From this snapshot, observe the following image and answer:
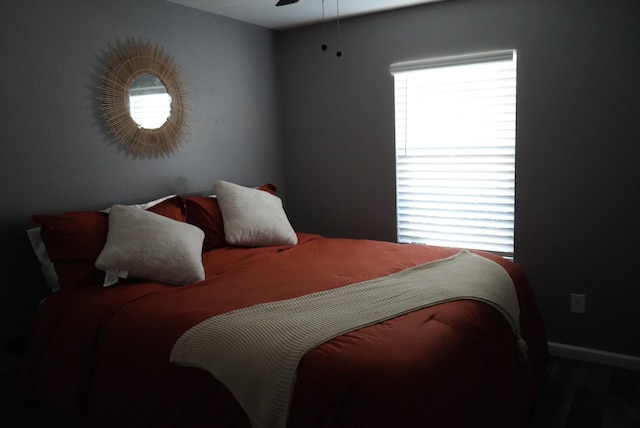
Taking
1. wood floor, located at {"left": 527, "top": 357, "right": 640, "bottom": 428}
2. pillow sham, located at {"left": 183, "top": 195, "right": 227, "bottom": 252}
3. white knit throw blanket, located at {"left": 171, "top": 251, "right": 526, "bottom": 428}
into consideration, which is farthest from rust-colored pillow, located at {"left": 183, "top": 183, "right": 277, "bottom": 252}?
wood floor, located at {"left": 527, "top": 357, "right": 640, "bottom": 428}

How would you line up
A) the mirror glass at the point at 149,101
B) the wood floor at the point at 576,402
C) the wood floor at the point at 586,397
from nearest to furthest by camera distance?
the wood floor at the point at 576,402
the wood floor at the point at 586,397
the mirror glass at the point at 149,101

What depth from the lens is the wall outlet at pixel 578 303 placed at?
3176 mm

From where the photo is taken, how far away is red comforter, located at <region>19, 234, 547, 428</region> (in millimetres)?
1567

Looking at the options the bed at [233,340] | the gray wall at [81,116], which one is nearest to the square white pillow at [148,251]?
the bed at [233,340]

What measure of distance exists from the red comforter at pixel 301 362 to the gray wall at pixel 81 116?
1.84 feet

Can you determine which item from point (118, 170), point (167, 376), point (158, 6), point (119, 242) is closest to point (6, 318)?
point (119, 242)

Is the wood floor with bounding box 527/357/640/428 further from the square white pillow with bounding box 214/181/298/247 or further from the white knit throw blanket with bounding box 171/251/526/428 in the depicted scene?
the square white pillow with bounding box 214/181/298/247

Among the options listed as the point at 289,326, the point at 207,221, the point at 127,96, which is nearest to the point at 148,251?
the point at 207,221

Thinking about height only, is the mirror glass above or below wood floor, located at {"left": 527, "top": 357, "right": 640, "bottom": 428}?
above

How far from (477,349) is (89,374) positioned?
5.02 ft

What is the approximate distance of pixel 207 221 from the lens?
316 cm

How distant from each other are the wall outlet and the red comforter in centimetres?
52

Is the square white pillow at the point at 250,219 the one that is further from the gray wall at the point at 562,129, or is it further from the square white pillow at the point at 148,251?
the gray wall at the point at 562,129

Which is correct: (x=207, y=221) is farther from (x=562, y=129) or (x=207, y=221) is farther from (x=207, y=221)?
(x=562, y=129)
